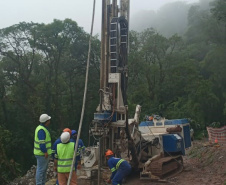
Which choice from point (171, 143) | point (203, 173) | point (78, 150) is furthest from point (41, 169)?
point (203, 173)

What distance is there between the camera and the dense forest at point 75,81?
24812 millimetres

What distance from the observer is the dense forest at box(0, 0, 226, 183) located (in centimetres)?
2481

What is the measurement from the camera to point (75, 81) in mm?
27266

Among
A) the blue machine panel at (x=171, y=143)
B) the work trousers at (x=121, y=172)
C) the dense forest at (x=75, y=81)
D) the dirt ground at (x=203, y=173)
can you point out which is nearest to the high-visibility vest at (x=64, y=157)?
the work trousers at (x=121, y=172)

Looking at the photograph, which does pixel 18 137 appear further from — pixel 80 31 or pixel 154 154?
pixel 154 154

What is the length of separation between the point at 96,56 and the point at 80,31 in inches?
100

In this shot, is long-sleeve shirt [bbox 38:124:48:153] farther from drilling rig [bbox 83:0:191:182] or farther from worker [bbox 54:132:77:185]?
drilling rig [bbox 83:0:191:182]

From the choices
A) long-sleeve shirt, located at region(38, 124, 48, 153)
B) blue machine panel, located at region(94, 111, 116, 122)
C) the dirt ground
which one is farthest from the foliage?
long-sleeve shirt, located at region(38, 124, 48, 153)

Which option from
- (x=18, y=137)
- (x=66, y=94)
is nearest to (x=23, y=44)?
(x=66, y=94)

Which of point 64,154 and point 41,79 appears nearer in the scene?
point 64,154

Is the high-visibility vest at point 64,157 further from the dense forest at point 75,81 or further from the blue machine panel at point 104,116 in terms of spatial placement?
the dense forest at point 75,81

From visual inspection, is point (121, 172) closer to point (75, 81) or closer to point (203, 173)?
point (203, 173)

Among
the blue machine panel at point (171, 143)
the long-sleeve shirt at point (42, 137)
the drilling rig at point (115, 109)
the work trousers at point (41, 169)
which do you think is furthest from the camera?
the blue machine panel at point (171, 143)

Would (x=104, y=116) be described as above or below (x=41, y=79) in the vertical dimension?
below
